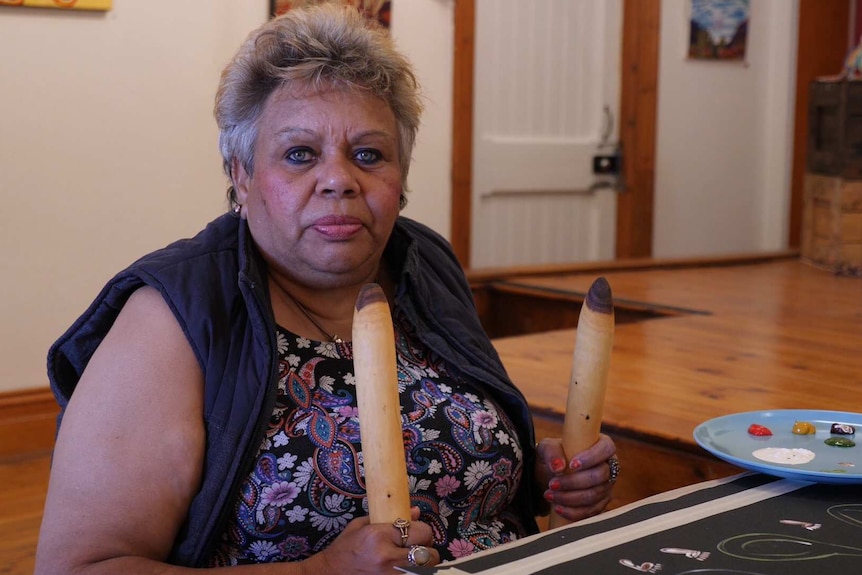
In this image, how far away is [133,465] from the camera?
123cm

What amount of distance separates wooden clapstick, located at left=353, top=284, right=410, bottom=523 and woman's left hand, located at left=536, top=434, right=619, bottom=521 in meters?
0.42

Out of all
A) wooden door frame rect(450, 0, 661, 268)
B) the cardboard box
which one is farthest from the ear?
wooden door frame rect(450, 0, 661, 268)

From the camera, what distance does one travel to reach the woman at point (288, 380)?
1229mm

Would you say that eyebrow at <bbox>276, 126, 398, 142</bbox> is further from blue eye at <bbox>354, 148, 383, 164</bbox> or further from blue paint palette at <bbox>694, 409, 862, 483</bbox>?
blue paint palette at <bbox>694, 409, 862, 483</bbox>

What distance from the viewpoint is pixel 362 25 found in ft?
4.95

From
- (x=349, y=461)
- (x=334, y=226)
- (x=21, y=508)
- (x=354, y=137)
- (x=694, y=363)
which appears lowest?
(x=21, y=508)

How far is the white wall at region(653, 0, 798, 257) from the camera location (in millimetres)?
5500

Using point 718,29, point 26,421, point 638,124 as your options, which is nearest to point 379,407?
point 26,421

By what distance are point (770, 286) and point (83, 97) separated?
8.34 ft

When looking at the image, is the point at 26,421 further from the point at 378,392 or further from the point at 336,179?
the point at 378,392

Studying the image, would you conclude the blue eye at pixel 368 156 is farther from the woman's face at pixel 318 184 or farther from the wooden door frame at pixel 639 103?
the wooden door frame at pixel 639 103

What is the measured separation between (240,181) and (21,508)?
184 cm

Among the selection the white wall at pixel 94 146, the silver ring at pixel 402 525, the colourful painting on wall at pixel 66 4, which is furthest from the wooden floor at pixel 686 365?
the colourful painting on wall at pixel 66 4

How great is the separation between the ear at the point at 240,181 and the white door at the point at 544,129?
3303mm
